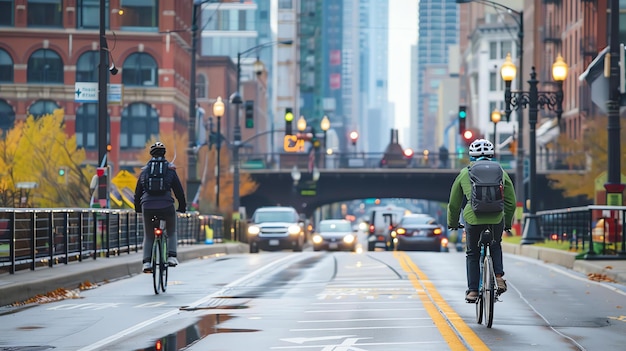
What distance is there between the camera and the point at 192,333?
13711mm

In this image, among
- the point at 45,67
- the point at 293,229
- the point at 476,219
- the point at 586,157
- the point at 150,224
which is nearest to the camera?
the point at 476,219

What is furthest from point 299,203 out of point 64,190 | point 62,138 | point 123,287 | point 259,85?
point 123,287

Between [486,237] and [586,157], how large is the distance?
7403 centimetres

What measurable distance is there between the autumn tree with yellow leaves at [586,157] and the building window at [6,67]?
3572 cm

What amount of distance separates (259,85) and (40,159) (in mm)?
94761

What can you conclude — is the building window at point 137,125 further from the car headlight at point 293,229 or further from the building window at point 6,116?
the car headlight at point 293,229

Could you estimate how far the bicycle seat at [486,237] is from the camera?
14445 mm

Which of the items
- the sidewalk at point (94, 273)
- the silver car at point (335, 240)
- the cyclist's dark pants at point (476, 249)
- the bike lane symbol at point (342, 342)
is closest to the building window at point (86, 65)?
the silver car at point (335, 240)

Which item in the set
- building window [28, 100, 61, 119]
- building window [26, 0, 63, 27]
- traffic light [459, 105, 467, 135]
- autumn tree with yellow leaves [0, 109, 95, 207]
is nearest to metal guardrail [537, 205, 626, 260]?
traffic light [459, 105, 467, 135]

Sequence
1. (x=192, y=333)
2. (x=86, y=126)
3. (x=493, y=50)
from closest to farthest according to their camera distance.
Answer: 1. (x=192, y=333)
2. (x=86, y=126)
3. (x=493, y=50)

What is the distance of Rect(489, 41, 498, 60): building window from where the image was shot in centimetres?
16525

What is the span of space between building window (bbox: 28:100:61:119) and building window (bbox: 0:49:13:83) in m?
2.21

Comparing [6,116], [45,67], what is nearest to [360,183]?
[45,67]

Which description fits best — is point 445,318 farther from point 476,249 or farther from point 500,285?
point 500,285
